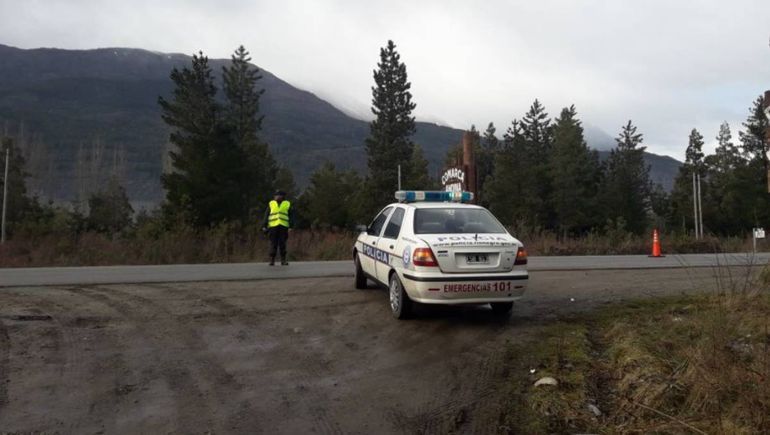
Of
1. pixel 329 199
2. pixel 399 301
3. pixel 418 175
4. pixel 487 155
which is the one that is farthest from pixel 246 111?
pixel 399 301

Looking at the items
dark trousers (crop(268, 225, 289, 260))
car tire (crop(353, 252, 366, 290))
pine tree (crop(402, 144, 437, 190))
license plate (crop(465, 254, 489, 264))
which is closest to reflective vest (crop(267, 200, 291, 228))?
dark trousers (crop(268, 225, 289, 260))

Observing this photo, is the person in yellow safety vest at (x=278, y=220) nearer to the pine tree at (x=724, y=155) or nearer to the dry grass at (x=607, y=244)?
the dry grass at (x=607, y=244)

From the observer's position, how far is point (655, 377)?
5.02 metres

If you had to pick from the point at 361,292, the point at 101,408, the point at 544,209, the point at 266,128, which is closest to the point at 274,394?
the point at 101,408

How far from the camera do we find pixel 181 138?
48719mm

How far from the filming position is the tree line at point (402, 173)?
45656 millimetres

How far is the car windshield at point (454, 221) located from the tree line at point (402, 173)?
113 ft

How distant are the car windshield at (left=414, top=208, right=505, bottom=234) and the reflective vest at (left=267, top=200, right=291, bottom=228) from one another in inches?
256

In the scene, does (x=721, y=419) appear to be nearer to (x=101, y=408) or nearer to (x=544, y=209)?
(x=101, y=408)

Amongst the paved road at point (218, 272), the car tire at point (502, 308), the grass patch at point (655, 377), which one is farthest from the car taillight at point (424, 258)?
the paved road at point (218, 272)

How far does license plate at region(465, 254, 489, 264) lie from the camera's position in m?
7.54

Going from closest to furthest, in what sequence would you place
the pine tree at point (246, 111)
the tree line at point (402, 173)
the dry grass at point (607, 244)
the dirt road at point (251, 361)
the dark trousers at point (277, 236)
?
the dirt road at point (251, 361) < the dark trousers at point (277, 236) < the dry grass at point (607, 244) < the tree line at point (402, 173) < the pine tree at point (246, 111)

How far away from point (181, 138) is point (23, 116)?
148763mm

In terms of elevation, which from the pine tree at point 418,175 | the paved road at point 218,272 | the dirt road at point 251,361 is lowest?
the dirt road at point 251,361
